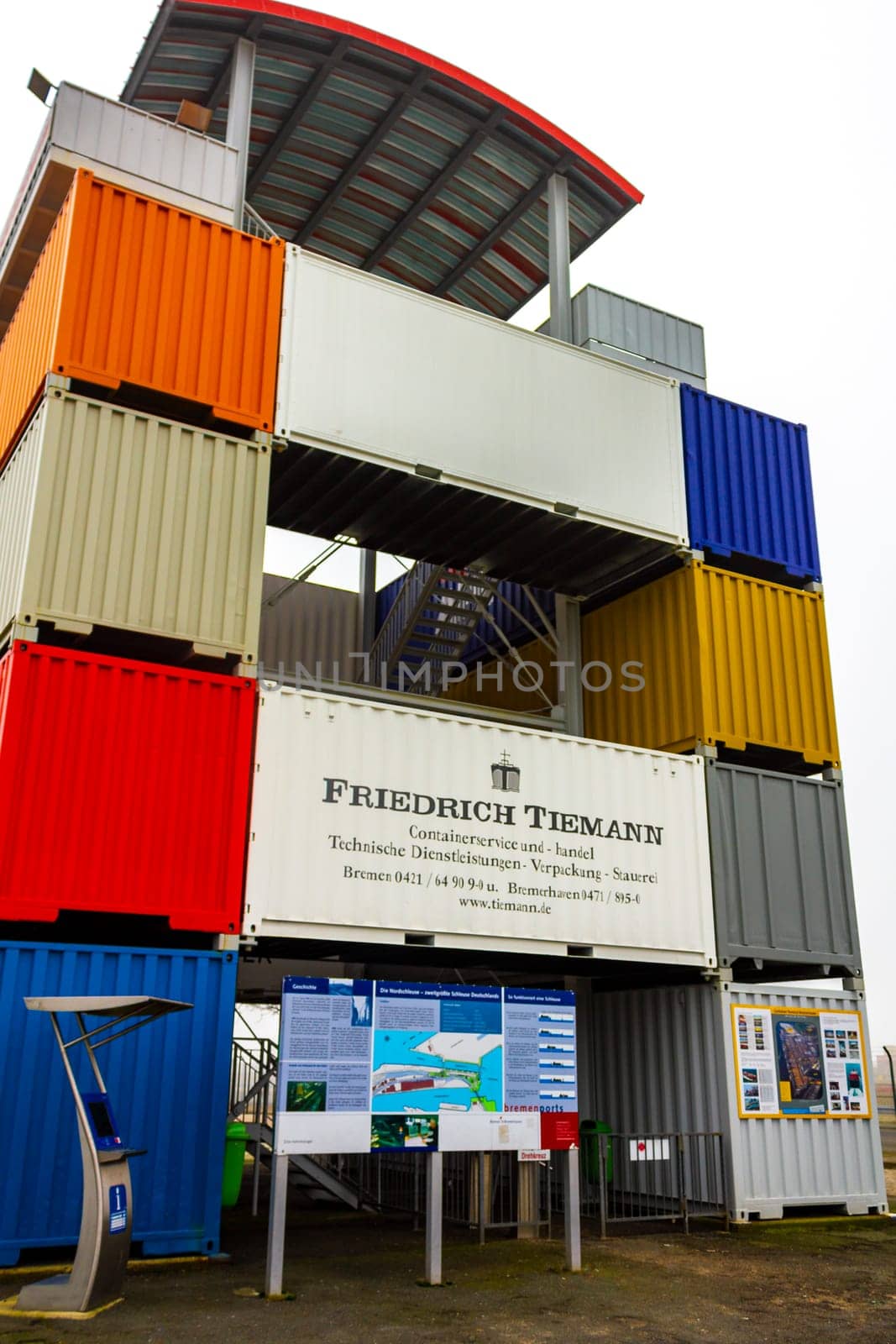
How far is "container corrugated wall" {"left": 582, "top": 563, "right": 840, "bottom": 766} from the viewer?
17406 millimetres

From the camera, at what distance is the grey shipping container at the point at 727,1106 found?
1539cm

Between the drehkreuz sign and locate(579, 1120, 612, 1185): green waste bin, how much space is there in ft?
15.3

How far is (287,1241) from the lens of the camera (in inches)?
521

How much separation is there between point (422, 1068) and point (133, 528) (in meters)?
7.29

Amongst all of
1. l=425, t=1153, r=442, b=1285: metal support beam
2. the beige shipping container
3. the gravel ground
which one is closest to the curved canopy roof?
the beige shipping container

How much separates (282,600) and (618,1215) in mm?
15379

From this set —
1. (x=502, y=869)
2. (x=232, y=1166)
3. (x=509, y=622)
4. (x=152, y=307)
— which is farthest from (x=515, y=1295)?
(x=509, y=622)

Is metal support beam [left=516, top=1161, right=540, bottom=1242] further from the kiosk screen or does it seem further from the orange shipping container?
the orange shipping container

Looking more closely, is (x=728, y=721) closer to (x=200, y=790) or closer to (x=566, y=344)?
(x=566, y=344)

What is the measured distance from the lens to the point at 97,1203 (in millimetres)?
9477

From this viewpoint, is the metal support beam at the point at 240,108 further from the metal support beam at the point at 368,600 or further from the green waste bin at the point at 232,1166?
the green waste bin at the point at 232,1166

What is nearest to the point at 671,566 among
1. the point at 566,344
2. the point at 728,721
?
the point at 728,721

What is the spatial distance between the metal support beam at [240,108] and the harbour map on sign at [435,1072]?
39.1 feet

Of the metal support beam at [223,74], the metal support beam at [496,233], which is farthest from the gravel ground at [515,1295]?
the metal support beam at [223,74]
